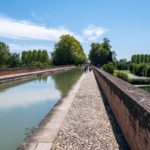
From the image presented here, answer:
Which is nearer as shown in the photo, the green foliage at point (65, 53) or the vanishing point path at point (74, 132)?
the vanishing point path at point (74, 132)

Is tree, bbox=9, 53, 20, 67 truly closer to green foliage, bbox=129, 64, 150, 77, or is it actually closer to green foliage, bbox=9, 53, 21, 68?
green foliage, bbox=9, 53, 21, 68

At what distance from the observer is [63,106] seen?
440 inches

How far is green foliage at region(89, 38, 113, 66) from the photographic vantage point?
8412 cm

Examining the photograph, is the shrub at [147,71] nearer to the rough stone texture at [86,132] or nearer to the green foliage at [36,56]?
the rough stone texture at [86,132]

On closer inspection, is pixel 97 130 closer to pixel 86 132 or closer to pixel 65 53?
pixel 86 132

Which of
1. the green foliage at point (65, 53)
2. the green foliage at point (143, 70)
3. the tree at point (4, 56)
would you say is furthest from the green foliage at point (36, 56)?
the green foliage at point (143, 70)

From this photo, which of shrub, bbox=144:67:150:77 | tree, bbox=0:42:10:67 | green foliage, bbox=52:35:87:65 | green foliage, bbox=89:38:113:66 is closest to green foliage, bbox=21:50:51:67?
green foliage, bbox=52:35:87:65

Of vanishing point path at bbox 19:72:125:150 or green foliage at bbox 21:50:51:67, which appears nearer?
vanishing point path at bbox 19:72:125:150

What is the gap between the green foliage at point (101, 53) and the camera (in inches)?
3312

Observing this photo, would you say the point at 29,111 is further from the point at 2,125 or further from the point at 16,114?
the point at 2,125

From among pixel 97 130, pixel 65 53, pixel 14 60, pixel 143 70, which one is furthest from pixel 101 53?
pixel 97 130

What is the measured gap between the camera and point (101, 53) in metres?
84.1

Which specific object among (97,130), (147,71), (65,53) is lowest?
(147,71)

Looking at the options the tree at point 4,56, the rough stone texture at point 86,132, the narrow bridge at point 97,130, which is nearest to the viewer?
the narrow bridge at point 97,130
